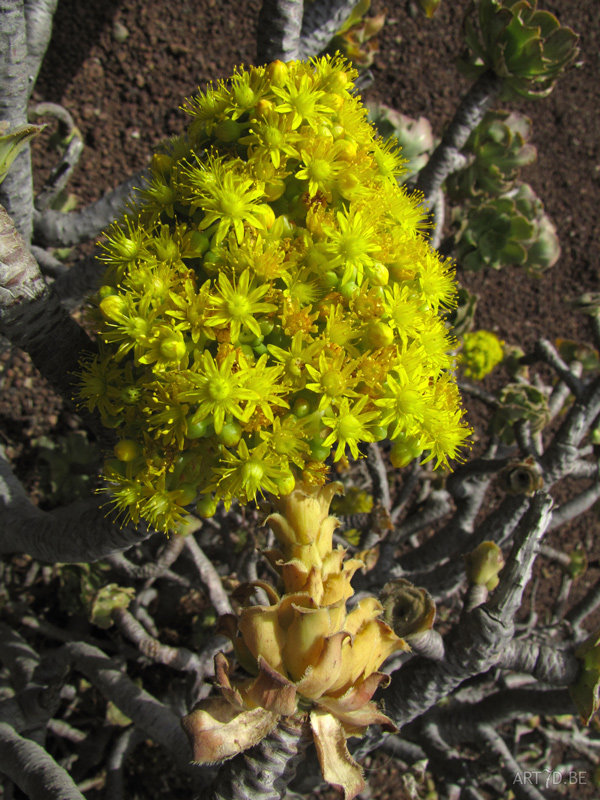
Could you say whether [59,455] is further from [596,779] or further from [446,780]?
[596,779]

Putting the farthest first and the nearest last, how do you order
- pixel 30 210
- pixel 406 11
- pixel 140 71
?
pixel 406 11, pixel 140 71, pixel 30 210

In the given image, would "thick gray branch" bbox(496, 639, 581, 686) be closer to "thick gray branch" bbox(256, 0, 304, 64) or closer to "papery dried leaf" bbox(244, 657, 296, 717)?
"papery dried leaf" bbox(244, 657, 296, 717)

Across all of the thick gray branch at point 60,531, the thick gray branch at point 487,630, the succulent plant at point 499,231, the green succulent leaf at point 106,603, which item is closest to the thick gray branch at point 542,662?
the thick gray branch at point 487,630

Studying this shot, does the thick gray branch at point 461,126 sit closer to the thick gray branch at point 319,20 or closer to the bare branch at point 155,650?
the thick gray branch at point 319,20

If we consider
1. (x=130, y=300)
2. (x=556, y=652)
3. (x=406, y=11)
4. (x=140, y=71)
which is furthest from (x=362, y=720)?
(x=406, y=11)

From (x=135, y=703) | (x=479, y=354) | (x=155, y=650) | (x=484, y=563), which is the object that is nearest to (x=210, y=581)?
(x=155, y=650)

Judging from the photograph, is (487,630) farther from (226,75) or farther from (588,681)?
(226,75)
